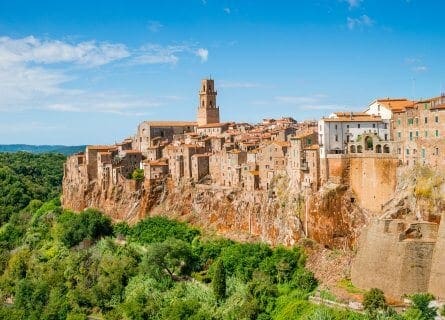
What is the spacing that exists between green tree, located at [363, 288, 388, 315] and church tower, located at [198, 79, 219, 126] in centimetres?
4863

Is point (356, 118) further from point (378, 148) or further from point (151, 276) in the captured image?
point (151, 276)

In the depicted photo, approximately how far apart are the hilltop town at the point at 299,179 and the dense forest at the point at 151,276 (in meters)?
2.64

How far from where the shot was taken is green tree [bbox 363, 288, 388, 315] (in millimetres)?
41250

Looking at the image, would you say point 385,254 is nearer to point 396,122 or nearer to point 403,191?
point 403,191

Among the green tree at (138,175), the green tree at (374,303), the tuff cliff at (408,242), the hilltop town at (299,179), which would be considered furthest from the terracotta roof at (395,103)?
the green tree at (138,175)

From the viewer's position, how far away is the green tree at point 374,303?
4125 centimetres

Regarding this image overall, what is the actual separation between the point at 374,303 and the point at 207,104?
51.6 meters

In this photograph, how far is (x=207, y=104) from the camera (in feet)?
291

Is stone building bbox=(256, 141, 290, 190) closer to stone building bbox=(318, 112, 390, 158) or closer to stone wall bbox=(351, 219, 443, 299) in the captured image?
stone building bbox=(318, 112, 390, 158)

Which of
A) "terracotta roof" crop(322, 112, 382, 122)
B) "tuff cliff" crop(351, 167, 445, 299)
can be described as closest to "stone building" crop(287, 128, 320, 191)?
"terracotta roof" crop(322, 112, 382, 122)

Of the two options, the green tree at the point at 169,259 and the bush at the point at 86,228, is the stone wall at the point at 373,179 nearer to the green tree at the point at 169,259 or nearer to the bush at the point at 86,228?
the green tree at the point at 169,259

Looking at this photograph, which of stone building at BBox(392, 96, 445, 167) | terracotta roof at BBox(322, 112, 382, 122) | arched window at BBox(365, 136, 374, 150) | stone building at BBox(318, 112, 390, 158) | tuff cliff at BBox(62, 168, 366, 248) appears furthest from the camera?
terracotta roof at BBox(322, 112, 382, 122)

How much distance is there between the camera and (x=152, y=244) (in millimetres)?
60594

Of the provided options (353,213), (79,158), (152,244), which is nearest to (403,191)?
(353,213)
